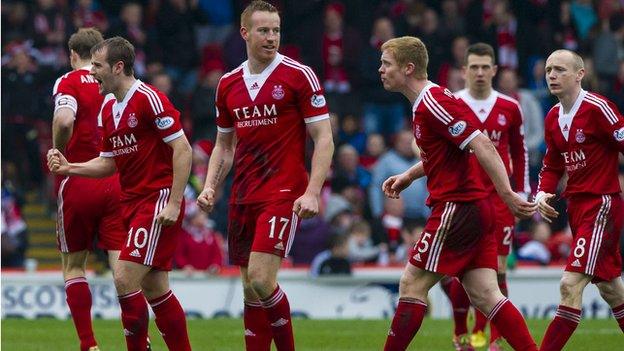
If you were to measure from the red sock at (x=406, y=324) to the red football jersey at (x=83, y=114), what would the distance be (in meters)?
3.02

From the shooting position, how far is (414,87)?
974 cm

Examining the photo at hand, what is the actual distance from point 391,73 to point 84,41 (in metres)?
2.82

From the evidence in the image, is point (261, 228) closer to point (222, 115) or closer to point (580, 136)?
point (222, 115)

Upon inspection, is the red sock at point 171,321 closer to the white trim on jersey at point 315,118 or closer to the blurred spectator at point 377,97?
the white trim on jersey at point 315,118

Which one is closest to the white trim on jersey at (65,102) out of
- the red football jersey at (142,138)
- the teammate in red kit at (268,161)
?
the red football jersey at (142,138)

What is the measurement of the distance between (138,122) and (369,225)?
411 inches

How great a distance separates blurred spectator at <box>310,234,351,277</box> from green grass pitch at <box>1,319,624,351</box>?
1804mm

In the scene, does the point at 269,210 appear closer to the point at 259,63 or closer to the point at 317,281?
the point at 259,63

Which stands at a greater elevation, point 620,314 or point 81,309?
point 620,314

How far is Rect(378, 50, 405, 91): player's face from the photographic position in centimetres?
977

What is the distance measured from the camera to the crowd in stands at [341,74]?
65.0 ft

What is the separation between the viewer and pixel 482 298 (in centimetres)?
979

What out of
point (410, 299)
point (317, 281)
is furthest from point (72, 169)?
point (317, 281)

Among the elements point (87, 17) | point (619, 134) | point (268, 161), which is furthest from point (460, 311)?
point (87, 17)
